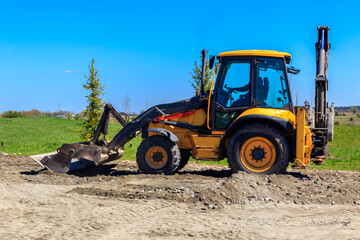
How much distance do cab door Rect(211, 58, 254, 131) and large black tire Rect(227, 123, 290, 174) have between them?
59 cm

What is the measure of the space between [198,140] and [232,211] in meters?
3.59

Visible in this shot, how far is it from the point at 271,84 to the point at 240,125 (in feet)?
4.25

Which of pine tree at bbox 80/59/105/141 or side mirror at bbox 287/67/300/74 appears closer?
side mirror at bbox 287/67/300/74

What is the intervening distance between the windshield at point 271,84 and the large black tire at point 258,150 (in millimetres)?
674

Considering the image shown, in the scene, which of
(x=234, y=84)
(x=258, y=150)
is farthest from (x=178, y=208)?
(x=234, y=84)

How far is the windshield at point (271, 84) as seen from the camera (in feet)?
35.6

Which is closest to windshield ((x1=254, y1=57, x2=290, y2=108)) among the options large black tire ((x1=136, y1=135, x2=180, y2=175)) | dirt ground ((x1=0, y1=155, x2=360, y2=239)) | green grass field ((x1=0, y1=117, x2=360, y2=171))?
dirt ground ((x1=0, y1=155, x2=360, y2=239))

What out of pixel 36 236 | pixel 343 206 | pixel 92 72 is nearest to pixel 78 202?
pixel 36 236

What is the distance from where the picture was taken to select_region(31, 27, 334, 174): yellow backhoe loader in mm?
10586

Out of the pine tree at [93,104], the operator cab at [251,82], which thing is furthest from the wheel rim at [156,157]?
the pine tree at [93,104]

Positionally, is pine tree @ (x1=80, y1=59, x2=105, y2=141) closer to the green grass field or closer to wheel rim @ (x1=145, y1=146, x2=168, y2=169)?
the green grass field

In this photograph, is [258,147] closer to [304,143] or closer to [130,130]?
[304,143]

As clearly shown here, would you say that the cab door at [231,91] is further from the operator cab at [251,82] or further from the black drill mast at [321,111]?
the black drill mast at [321,111]

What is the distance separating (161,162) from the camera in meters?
11.5
